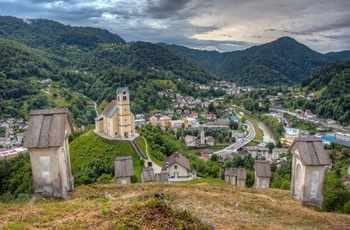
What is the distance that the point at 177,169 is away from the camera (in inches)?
1076

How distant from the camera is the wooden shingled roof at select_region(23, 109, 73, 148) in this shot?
397 inches

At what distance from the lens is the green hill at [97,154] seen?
26.2 m

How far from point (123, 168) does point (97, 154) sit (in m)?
15.3

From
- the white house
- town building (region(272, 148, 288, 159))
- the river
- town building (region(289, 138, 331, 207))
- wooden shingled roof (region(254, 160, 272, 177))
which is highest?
town building (region(289, 138, 331, 207))

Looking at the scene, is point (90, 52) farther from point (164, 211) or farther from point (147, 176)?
point (164, 211)

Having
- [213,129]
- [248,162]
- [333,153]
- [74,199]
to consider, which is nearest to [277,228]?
[74,199]

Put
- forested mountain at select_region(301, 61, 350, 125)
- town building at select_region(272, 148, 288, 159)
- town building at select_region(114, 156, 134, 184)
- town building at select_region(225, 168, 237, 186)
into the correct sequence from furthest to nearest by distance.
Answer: forested mountain at select_region(301, 61, 350, 125)
town building at select_region(272, 148, 288, 159)
town building at select_region(225, 168, 237, 186)
town building at select_region(114, 156, 134, 184)

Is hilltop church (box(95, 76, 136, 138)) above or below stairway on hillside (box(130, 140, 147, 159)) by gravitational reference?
above

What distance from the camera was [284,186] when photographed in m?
20.6

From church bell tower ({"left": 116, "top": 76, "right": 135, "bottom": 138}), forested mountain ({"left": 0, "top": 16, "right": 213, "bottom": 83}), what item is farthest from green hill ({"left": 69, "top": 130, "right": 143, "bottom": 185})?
forested mountain ({"left": 0, "top": 16, "right": 213, "bottom": 83})

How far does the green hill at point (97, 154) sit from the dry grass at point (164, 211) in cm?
1453

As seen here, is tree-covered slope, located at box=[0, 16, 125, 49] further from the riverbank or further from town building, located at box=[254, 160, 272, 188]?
town building, located at box=[254, 160, 272, 188]

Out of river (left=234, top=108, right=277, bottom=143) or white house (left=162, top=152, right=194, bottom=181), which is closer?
white house (left=162, top=152, right=194, bottom=181)

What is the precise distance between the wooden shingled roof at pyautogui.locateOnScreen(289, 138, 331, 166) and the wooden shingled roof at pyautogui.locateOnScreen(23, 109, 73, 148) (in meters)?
8.54
